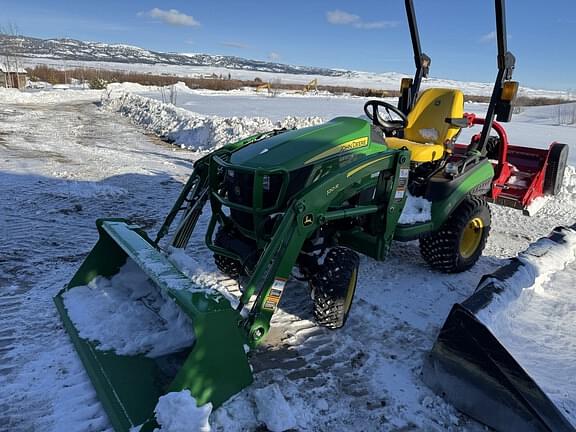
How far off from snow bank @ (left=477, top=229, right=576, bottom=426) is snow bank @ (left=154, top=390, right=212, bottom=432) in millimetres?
1662

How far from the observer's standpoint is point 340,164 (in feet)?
11.3

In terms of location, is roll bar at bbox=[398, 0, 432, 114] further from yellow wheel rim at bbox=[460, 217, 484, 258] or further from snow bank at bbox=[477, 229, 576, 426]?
snow bank at bbox=[477, 229, 576, 426]

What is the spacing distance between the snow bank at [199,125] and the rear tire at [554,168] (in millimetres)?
6537

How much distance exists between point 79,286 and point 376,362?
7.42 ft

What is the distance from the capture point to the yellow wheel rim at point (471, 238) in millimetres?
4551

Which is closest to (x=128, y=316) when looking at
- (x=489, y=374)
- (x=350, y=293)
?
(x=350, y=293)

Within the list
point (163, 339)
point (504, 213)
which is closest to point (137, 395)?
point (163, 339)

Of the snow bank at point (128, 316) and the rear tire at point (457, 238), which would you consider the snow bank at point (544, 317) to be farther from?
the snow bank at point (128, 316)

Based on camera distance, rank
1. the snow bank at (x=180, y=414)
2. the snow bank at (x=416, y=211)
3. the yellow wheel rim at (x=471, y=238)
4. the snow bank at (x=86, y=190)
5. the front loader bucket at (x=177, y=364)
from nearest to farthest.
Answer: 1. the snow bank at (x=180, y=414)
2. the front loader bucket at (x=177, y=364)
3. the snow bank at (x=416, y=211)
4. the yellow wheel rim at (x=471, y=238)
5. the snow bank at (x=86, y=190)

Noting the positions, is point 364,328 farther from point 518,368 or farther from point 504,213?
point 504,213

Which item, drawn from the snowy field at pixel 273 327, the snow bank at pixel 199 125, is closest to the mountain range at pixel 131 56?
the snow bank at pixel 199 125

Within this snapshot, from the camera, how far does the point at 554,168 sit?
597cm

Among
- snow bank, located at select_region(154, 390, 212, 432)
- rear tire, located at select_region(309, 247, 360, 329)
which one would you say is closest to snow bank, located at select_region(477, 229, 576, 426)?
rear tire, located at select_region(309, 247, 360, 329)

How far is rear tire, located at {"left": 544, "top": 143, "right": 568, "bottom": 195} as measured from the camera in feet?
19.4
